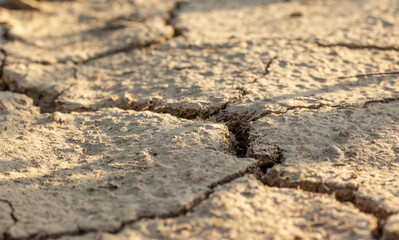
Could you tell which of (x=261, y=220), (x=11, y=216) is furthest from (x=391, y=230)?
(x=11, y=216)

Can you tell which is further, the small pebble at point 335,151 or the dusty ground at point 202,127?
the small pebble at point 335,151

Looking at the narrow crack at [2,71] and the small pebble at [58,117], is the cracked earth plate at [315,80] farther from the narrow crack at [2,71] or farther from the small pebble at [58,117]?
the narrow crack at [2,71]

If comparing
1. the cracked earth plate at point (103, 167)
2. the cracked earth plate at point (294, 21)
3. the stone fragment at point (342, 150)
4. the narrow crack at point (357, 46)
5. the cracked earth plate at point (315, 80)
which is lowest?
the cracked earth plate at point (103, 167)

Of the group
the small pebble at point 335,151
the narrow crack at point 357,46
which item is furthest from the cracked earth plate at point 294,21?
the small pebble at point 335,151

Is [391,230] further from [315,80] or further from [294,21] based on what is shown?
[294,21]

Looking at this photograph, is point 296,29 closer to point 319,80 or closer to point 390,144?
point 319,80
